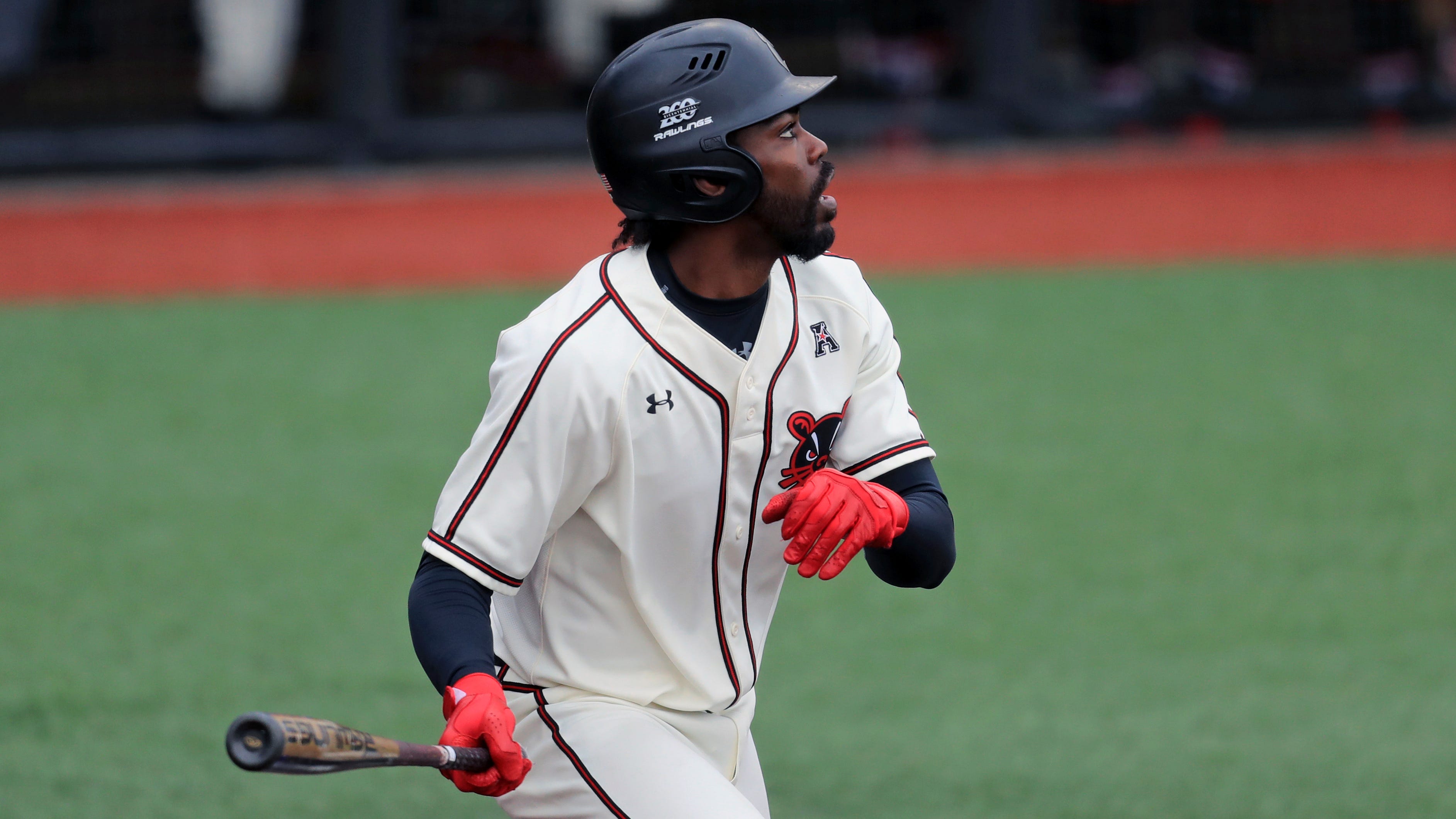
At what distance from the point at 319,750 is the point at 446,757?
0.17 meters

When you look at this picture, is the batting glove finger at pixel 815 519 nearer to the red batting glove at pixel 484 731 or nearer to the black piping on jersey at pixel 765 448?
the black piping on jersey at pixel 765 448

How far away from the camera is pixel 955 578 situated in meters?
5.54

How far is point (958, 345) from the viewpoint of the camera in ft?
28.5

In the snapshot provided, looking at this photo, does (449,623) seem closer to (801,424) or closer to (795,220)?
(801,424)

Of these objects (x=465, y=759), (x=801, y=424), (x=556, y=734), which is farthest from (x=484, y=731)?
(x=801, y=424)

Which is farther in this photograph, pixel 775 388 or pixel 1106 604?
pixel 1106 604

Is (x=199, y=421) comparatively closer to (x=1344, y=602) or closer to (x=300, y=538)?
(x=300, y=538)

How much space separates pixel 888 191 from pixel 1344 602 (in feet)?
20.5

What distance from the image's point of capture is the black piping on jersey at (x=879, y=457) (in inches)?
101

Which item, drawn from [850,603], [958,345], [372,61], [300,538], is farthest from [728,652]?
[372,61]

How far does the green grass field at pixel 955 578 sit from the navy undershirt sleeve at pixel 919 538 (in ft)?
5.05

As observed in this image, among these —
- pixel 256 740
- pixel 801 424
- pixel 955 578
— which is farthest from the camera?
pixel 955 578

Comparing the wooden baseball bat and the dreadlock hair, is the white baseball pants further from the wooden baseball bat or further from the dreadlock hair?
the dreadlock hair

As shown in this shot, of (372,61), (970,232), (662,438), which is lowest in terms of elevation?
(970,232)
